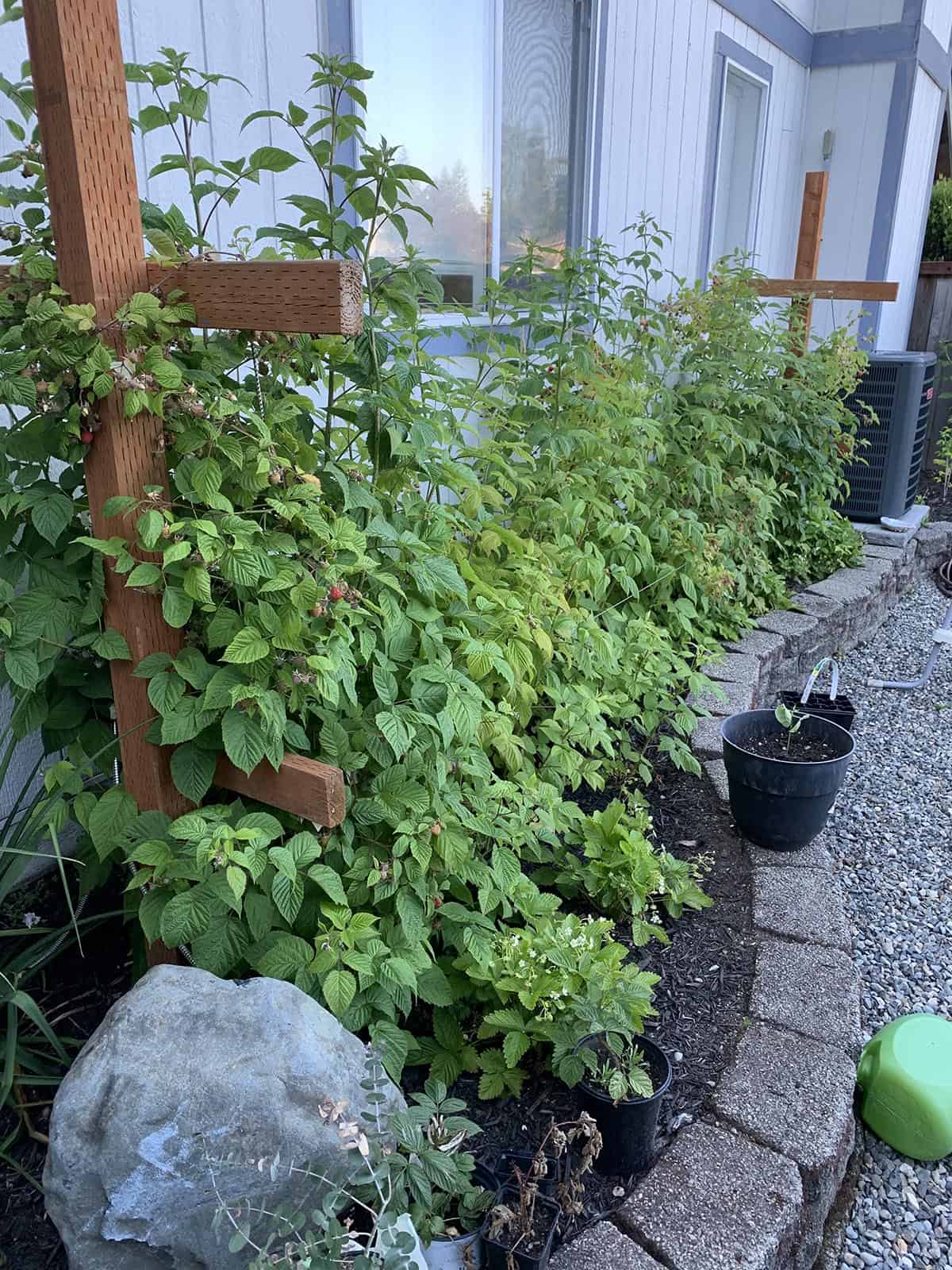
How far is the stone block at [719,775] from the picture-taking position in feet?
9.28

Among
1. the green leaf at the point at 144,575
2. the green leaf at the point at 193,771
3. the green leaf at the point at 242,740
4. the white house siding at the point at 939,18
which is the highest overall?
the white house siding at the point at 939,18

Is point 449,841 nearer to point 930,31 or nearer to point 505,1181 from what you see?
point 505,1181

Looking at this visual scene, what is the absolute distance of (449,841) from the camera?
5.33ft

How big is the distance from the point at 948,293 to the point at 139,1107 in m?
9.09

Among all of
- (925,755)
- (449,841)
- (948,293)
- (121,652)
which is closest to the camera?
(121,652)

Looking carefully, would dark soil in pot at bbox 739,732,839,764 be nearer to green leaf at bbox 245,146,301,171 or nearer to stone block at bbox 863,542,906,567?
green leaf at bbox 245,146,301,171

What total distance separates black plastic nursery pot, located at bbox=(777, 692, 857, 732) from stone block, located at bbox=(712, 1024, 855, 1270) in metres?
1.47

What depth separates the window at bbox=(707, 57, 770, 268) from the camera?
5895mm

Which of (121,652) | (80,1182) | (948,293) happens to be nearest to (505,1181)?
(80,1182)

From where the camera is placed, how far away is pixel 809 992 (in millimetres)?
1992

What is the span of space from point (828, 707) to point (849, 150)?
5.20 meters

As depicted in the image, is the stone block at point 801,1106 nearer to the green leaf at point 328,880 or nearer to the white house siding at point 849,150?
the green leaf at point 328,880

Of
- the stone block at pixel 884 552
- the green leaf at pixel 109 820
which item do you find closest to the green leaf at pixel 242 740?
the green leaf at pixel 109 820

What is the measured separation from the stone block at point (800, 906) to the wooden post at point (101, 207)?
1.55m
